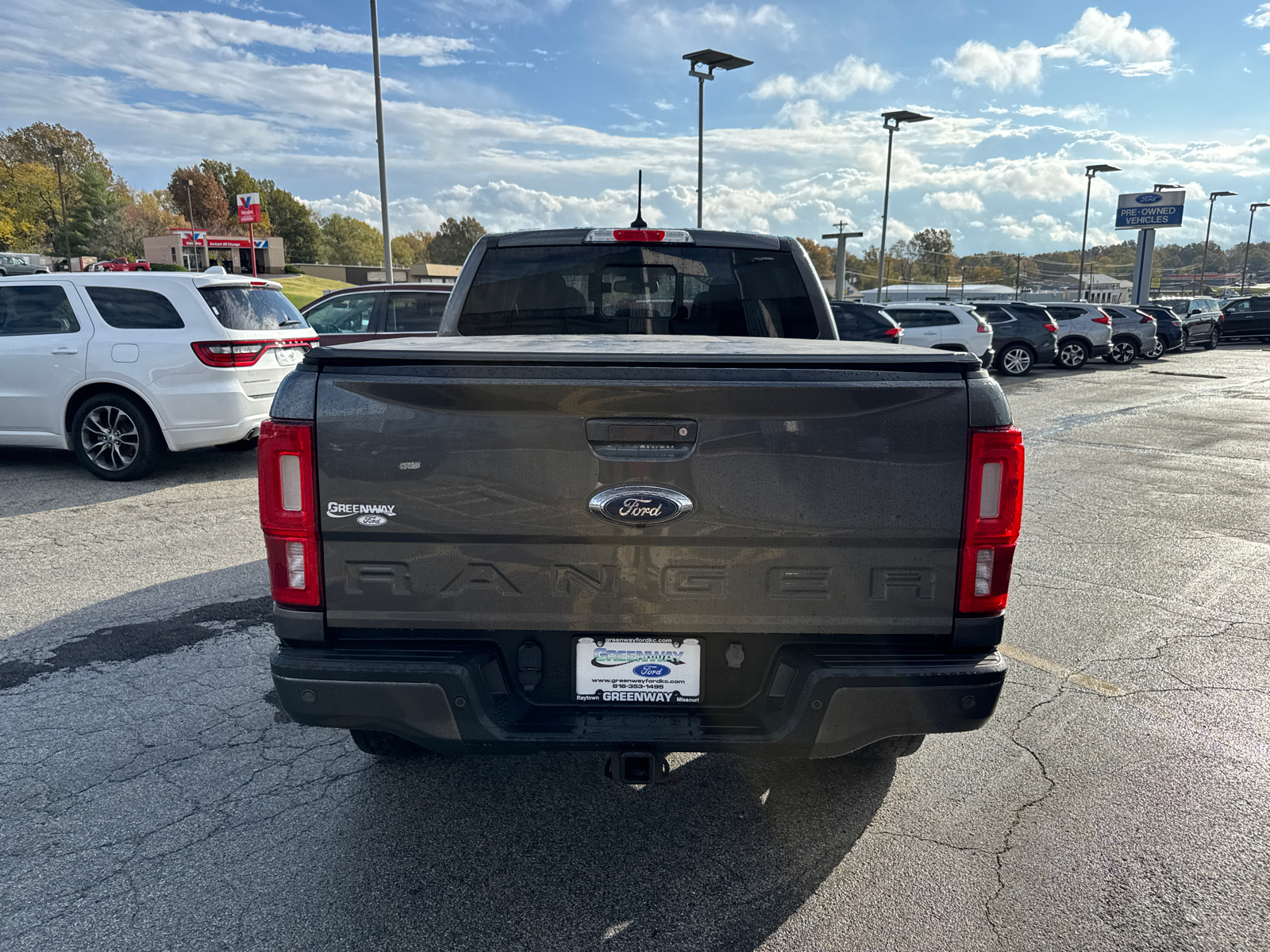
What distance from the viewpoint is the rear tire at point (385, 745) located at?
3.18 meters

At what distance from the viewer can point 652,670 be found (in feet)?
8.23

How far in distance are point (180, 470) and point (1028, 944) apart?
8.60m

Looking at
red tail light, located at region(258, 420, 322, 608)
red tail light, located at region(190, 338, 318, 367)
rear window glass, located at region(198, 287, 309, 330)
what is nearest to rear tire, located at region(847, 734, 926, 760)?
red tail light, located at region(258, 420, 322, 608)

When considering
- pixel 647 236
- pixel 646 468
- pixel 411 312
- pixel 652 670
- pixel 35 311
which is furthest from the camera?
pixel 411 312

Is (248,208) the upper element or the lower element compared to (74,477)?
upper

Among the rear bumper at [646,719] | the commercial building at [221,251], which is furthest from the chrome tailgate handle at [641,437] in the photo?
the commercial building at [221,251]

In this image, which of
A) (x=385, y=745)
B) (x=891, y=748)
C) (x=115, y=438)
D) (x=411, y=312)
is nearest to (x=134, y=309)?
(x=115, y=438)

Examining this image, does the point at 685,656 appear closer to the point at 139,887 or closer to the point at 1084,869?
the point at 1084,869

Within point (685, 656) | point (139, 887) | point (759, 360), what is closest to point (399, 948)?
point (139, 887)

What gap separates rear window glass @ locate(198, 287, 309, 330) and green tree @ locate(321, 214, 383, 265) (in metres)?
116

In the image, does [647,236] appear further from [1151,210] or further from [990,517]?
[1151,210]

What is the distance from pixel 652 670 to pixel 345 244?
13247cm

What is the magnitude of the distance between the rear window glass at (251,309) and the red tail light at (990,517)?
745 centimetres

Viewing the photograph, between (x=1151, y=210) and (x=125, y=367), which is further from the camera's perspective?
(x=1151, y=210)
